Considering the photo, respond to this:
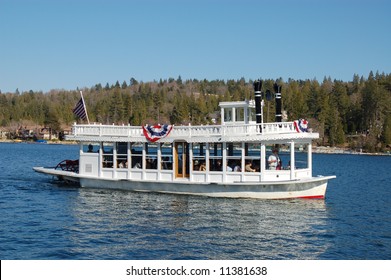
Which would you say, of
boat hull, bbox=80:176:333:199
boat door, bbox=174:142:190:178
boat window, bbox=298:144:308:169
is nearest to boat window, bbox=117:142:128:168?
boat hull, bbox=80:176:333:199

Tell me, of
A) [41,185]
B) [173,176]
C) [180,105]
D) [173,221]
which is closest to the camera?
[173,221]

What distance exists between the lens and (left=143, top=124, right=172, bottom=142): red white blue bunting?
31.6 m

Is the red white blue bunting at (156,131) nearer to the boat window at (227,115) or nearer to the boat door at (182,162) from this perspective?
the boat door at (182,162)

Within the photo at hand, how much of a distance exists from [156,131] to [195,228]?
10.1 m

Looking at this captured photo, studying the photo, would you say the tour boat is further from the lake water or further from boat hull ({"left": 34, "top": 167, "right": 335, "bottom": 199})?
the lake water

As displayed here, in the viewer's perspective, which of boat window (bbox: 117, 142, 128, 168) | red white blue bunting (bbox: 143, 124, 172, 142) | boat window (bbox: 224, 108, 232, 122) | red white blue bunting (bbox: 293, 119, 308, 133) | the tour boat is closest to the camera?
red white blue bunting (bbox: 293, 119, 308, 133)

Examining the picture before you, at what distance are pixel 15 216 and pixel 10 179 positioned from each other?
17788 millimetres

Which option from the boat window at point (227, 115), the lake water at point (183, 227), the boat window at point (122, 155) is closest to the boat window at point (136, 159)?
the boat window at point (122, 155)

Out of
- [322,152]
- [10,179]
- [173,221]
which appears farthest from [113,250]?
[322,152]

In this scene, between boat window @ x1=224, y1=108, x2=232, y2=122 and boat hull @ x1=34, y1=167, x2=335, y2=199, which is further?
boat window @ x1=224, y1=108, x2=232, y2=122

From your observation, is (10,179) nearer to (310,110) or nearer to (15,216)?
(15,216)

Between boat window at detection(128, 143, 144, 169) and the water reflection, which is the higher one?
boat window at detection(128, 143, 144, 169)

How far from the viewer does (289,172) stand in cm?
2916

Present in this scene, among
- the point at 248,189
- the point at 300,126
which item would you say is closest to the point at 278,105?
the point at 300,126
